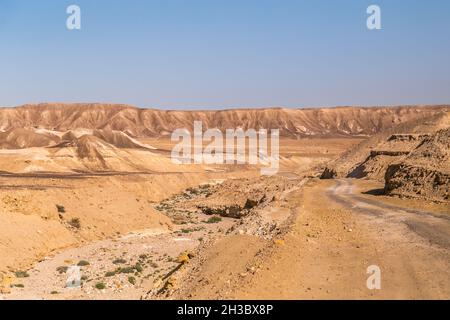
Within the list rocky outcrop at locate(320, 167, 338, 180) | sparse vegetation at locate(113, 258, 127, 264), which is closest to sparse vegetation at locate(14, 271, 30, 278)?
sparse vegetation at locate(113, 258, 127, 264)

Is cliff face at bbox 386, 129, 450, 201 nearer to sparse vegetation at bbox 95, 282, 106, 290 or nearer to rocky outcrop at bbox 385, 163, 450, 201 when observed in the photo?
rocky outcrop at bbox 385, 163, 450, 201

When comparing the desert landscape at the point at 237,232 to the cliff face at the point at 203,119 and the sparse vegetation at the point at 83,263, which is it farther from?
the cliff face at the point at 203,119

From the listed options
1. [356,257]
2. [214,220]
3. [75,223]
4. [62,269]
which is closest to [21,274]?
[62,269]

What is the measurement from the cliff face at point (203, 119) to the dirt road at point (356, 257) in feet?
495

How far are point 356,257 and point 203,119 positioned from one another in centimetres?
18185

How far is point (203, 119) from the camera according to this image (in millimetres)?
194625

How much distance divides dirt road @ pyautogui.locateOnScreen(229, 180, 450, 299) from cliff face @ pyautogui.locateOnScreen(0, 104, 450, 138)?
15097 cm

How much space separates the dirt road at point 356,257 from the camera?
36.3 ft

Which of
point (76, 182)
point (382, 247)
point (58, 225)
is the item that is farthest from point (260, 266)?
point (76, 182)

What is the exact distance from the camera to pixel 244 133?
17050cm

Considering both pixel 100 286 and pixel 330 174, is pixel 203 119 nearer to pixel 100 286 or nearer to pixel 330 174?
pixel 330 174

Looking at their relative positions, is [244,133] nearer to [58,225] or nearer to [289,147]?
[289,147]
